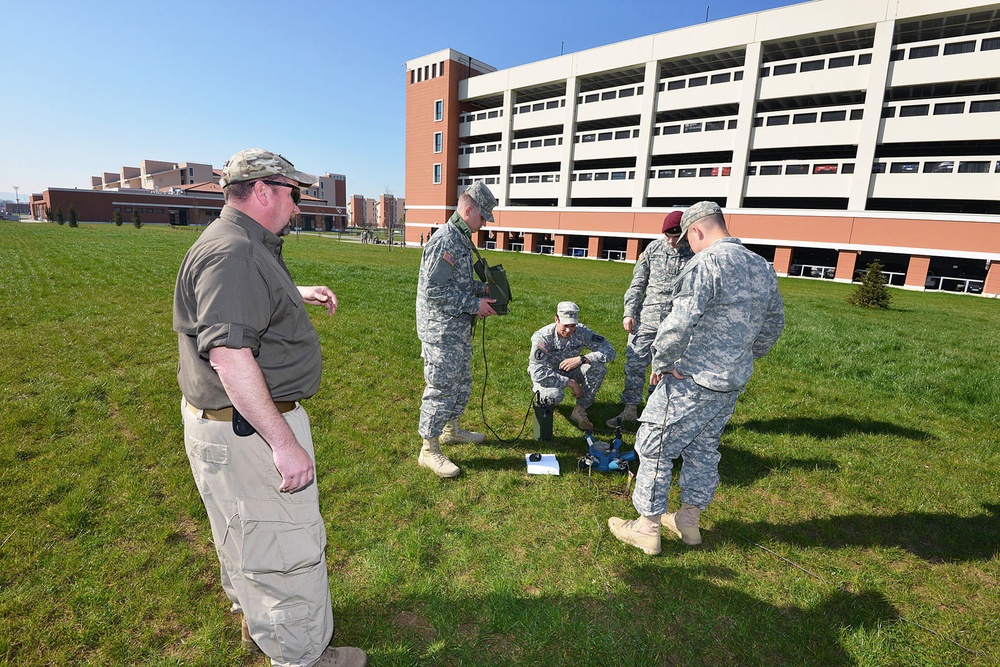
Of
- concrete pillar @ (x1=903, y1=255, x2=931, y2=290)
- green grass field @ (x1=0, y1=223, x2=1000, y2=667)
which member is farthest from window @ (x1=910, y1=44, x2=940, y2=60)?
green grass field @ (x1=0, y1=223, x2=1000, y2=667)

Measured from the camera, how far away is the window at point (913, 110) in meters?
27.4

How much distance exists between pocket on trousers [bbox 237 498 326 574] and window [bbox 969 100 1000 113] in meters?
39.3

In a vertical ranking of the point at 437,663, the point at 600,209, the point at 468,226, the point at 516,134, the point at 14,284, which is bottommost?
the point at 437,663

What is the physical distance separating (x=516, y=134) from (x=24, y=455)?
1944 inches

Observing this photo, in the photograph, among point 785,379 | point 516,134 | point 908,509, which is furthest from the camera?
point 516,134

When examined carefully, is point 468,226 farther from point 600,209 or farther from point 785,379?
point 600,209

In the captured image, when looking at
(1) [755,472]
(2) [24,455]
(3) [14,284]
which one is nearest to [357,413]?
A: (2) [24,455]

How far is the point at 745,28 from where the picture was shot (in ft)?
107

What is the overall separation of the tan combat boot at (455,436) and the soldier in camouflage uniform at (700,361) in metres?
2.01

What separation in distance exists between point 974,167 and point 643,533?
36757mm

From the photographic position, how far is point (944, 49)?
26875 mm

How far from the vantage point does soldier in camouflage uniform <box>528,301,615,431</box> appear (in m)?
5.31

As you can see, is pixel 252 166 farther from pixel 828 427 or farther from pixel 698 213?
pixel 828 427

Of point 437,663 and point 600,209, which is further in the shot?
point 600,209
